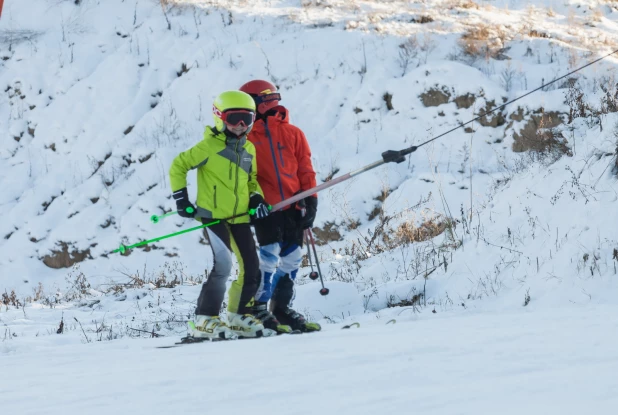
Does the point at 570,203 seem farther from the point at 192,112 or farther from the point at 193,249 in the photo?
the point at 192,112

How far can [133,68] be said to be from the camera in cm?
1588

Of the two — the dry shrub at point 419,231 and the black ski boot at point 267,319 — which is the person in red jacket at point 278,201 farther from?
the dry shrub at point 419,231

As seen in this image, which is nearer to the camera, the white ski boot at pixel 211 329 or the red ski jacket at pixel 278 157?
the white ski boot at pixel 211 329

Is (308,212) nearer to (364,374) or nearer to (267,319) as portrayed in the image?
(267,319)

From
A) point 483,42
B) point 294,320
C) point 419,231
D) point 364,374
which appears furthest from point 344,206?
point 364,374

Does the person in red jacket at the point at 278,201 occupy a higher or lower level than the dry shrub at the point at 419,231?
higher

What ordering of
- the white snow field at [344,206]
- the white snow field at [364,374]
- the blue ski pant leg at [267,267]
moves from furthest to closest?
1. the blue ski pant leg at [267,267]
2. the white snow field at [344,206]
3. the white snow field at [364,374]

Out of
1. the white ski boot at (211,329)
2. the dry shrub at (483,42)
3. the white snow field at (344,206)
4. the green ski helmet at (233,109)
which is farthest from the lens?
the dry shrub at (483,42)

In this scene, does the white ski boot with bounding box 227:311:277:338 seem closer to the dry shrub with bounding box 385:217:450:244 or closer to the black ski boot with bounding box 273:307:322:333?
the black ski boot with bounding box 273:307:322:333

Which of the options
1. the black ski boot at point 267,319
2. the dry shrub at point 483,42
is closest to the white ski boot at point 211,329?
the black ski boot at point 267,319

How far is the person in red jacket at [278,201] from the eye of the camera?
19.1ft

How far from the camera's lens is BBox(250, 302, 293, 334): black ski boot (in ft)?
18.6

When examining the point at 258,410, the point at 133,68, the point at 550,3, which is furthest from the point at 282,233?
the point at 550,3

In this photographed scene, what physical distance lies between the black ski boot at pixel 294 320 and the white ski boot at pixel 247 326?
222 mm
